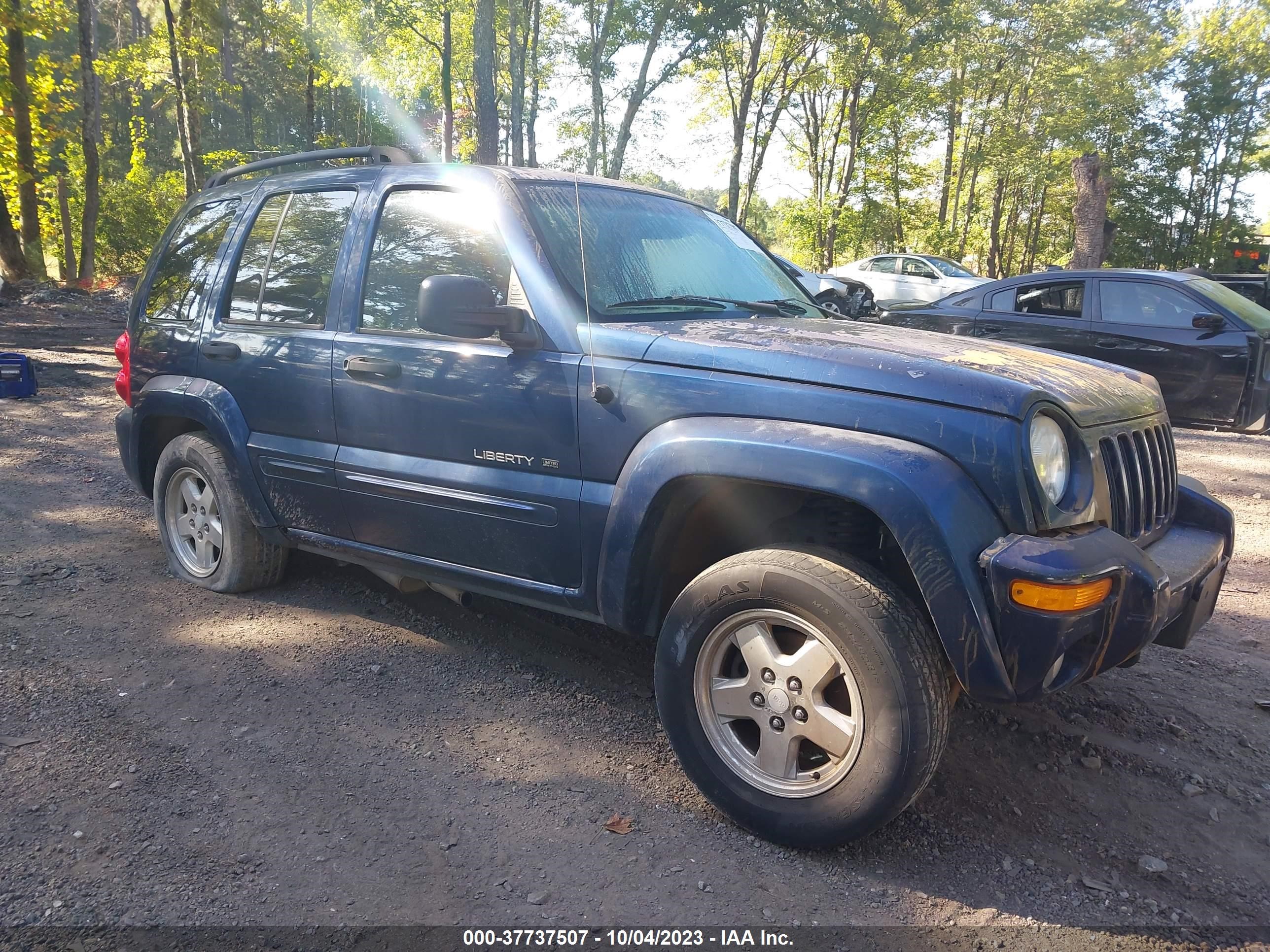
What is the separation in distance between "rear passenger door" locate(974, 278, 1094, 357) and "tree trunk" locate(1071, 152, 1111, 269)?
1077 centimetres

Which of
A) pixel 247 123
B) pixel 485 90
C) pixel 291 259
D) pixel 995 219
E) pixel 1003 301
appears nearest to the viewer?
pixel 291 259

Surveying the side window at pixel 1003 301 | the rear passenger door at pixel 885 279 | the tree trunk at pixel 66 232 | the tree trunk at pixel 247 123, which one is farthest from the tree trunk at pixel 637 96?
the tree trunk at pixel 247 123

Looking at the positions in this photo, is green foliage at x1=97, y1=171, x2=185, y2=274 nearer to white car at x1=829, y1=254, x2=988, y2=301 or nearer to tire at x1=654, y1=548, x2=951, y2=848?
white car at x1=829, y1=254, x2=988, y2=301

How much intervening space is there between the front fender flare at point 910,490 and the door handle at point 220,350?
2356mm

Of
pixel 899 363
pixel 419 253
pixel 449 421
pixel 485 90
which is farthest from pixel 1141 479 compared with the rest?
pixel 485 90

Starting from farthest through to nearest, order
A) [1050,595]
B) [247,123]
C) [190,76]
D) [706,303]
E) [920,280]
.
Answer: [247,123]
[190,76]
[920,280]
[706,303]
[1050,595]

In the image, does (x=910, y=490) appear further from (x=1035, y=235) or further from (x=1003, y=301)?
(x=1035, y=235)

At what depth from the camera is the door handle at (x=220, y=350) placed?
3990mm

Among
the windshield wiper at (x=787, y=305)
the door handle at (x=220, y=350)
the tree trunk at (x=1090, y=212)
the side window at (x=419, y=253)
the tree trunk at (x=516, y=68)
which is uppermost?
the tree trunk at (x=516, y=68)

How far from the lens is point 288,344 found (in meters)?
3.79

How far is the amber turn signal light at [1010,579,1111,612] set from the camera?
Result: 2193 mm

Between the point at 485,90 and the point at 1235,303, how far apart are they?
492 inches

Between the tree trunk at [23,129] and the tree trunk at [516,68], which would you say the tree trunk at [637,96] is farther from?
the tree trunk at [23,129]

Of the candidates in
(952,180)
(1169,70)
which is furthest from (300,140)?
(1169,70)
